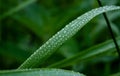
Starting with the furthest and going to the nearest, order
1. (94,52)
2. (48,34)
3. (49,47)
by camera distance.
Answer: (48,34) → (94,52) → (49,47)

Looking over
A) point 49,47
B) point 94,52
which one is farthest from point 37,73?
point 94,52

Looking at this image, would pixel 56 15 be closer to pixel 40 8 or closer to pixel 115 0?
pixel 40 8

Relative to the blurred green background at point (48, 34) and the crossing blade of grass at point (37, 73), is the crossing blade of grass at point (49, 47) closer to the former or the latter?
the crossing blade of grass at point (37, 73)

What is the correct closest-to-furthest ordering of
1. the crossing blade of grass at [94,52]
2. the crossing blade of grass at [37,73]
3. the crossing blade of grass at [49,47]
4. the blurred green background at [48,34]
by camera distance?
the crossing blade of grass at [37,73], the crossing blade of grass at [49,47], the crossing blade of grass at [94,52], the blurred green background at [48,34]

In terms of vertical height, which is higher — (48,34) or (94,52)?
(48,34)

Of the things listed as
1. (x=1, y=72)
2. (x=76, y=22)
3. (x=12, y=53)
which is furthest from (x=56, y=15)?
(x=1, y=72)

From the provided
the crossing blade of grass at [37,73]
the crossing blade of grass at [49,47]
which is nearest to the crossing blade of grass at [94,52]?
the crossing blade of grass at [49,47]

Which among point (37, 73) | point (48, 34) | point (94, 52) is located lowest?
point (37, 73)

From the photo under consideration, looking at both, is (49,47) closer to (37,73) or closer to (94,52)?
(37,73)

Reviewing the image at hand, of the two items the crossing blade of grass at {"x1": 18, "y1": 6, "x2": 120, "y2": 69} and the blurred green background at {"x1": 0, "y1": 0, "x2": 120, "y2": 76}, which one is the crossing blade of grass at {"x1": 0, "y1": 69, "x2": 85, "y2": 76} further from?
the blurred green background at {"x1": 0, "y1": 0, "x2": 120, "y2": 76}
